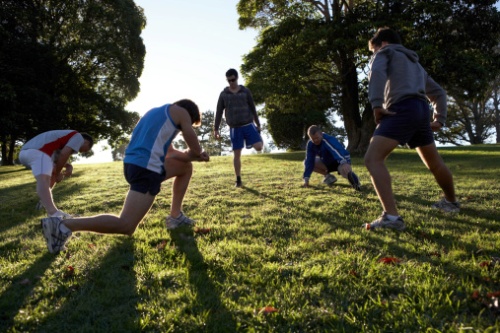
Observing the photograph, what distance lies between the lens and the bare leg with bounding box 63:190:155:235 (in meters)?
3.23

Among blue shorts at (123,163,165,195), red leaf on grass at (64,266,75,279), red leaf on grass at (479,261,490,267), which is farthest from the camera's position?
blue shorts at (123,163,165,195)

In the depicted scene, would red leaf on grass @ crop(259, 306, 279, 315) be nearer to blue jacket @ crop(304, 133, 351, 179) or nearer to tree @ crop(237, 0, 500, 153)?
blue jacket @ crop(304, 133, 351, 179)

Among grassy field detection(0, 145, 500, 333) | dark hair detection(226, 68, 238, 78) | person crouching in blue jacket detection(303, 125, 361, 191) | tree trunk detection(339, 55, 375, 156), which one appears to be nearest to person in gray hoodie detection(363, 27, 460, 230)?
grassy field detection(0, 145, 500, 333)

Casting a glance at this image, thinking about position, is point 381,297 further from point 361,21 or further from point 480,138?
point 480,138

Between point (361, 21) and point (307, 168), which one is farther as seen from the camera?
point (361, 21)

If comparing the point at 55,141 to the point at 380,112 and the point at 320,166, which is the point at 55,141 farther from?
the point at 320,166

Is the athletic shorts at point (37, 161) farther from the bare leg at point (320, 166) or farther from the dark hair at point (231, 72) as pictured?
the bare leg at point (320, 166)

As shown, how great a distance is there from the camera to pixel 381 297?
7.93 feet

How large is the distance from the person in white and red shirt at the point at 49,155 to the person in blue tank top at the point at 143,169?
156 cm

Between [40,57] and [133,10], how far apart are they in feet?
24.2

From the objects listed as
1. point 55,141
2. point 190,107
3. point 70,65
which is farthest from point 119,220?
point 70,65

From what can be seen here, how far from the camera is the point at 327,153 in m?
7.62

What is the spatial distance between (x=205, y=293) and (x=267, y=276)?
52cm

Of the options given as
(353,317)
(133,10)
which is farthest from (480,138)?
(353,317)
